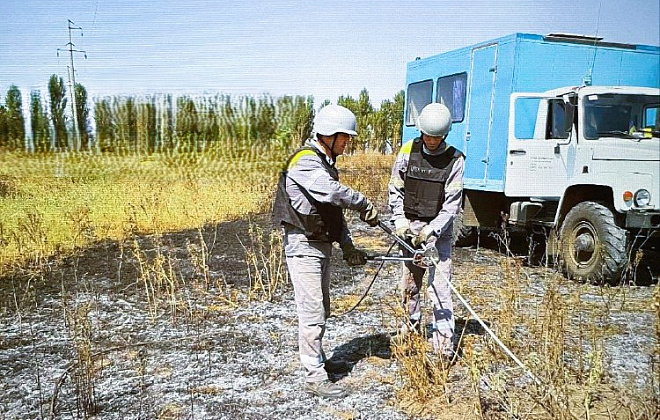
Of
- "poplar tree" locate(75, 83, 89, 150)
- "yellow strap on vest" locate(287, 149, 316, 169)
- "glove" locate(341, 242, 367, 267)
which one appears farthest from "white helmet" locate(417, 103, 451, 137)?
"poplar tree" locate(75, 83, 89, 150)

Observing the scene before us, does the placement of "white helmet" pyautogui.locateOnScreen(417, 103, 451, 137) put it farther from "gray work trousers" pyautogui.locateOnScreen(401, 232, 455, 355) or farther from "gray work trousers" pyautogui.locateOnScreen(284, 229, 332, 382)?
"gray work trousers" pyautogui.locateOnScreen(284, 229, 332, 382)

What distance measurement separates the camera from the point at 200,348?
11.2ft

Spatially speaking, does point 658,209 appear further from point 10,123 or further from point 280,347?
point 10,123

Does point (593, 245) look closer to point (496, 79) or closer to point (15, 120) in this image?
point (496, 79)

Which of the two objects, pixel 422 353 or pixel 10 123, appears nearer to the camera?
pixel 422 353

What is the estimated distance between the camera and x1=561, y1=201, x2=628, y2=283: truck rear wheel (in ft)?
12.3

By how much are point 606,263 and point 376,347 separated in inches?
74.0

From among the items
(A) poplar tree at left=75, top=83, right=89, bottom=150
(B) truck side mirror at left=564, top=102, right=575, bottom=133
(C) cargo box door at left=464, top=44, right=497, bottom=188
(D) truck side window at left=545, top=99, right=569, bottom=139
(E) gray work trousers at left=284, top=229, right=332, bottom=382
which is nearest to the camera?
(E) gray work trousers at left=284, top=229, right=332, bottom=382

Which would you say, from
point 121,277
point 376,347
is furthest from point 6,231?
point 376,347

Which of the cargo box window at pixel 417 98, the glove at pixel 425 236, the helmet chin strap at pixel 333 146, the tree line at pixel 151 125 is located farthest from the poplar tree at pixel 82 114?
the cargo box window at pixel 417 98

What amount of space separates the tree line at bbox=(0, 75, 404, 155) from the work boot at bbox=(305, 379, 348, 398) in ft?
5.35

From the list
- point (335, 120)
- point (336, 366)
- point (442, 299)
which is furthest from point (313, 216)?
point (336, 366)

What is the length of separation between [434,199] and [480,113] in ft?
10.8

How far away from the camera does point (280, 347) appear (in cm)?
342
